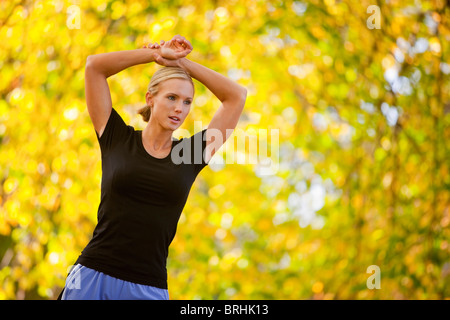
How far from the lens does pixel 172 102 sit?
1.90 meters

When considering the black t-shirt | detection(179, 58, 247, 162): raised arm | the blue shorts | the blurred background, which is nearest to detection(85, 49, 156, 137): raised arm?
the black t-shirt

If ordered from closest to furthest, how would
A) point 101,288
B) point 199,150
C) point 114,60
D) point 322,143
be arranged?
point 101,288, point 114,60, point 199,150, point 322,143

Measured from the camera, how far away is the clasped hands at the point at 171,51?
75.0 inches

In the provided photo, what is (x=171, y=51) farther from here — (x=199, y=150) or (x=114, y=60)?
(x=199, y=150)

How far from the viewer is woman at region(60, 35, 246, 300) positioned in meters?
1.71

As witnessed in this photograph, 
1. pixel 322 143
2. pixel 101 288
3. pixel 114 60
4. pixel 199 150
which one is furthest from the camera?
pixel 322 143

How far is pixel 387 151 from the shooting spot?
409cm

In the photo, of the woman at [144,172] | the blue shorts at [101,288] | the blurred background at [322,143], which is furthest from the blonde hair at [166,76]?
the blurred background at [322,143]

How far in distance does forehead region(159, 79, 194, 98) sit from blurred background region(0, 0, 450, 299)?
7.11 ft

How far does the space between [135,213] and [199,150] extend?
14.6 inches

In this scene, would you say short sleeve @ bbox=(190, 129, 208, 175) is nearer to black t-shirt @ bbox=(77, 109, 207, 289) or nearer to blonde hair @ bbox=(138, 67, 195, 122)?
black t-shirt @ bbox=(77, 109, 207, 289)

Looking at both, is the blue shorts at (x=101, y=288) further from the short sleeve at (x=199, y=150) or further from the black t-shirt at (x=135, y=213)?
the short sleeve at (x=199, y=150)

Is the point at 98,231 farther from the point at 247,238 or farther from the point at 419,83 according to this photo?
the point at 247,238

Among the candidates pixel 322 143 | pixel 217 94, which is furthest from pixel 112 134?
pixel 322 143
